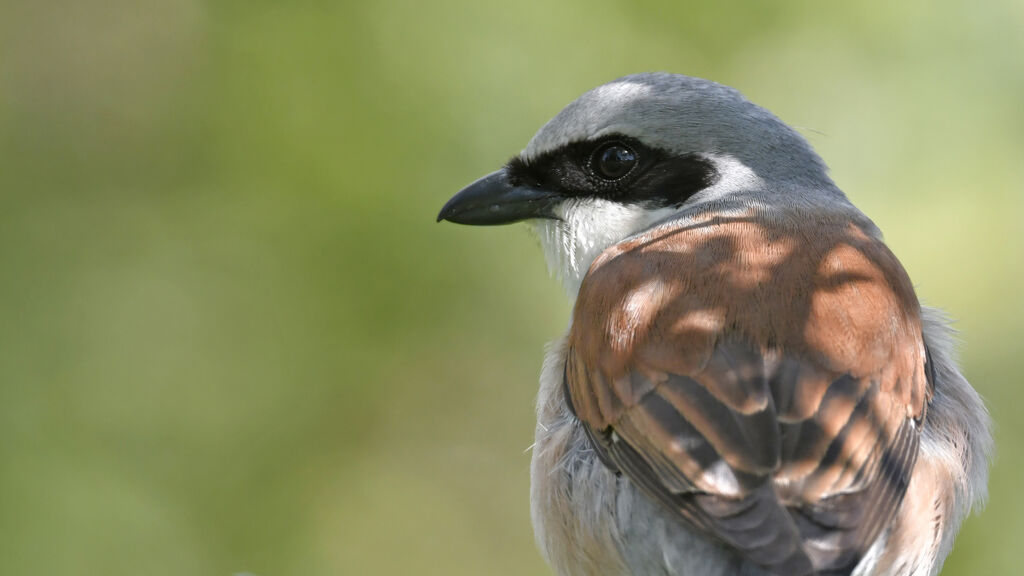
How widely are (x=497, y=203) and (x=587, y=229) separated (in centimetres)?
32

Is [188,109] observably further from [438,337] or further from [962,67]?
[962,67]

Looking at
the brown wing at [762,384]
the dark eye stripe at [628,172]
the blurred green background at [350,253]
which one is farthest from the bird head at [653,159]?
the blurred green background at [350,253]

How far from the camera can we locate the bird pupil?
3.42m

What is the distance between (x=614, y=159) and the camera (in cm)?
342

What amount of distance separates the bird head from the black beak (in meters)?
0.06

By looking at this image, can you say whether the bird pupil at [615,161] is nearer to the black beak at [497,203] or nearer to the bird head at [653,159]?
the bird head at [653,159]

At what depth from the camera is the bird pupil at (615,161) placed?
3416 mm

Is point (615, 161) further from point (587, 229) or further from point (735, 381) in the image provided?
point (735, 381)

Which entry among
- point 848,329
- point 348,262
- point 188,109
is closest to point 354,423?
point 348,262

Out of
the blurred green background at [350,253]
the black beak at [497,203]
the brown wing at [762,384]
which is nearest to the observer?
the brown wing at [762,384]

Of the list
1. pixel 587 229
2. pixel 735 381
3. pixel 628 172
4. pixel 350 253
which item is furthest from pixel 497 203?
pixel 735 381

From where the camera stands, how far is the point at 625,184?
3.43 meters

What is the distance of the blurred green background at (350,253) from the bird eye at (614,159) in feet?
4.15

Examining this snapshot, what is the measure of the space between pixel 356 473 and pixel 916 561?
275cm
